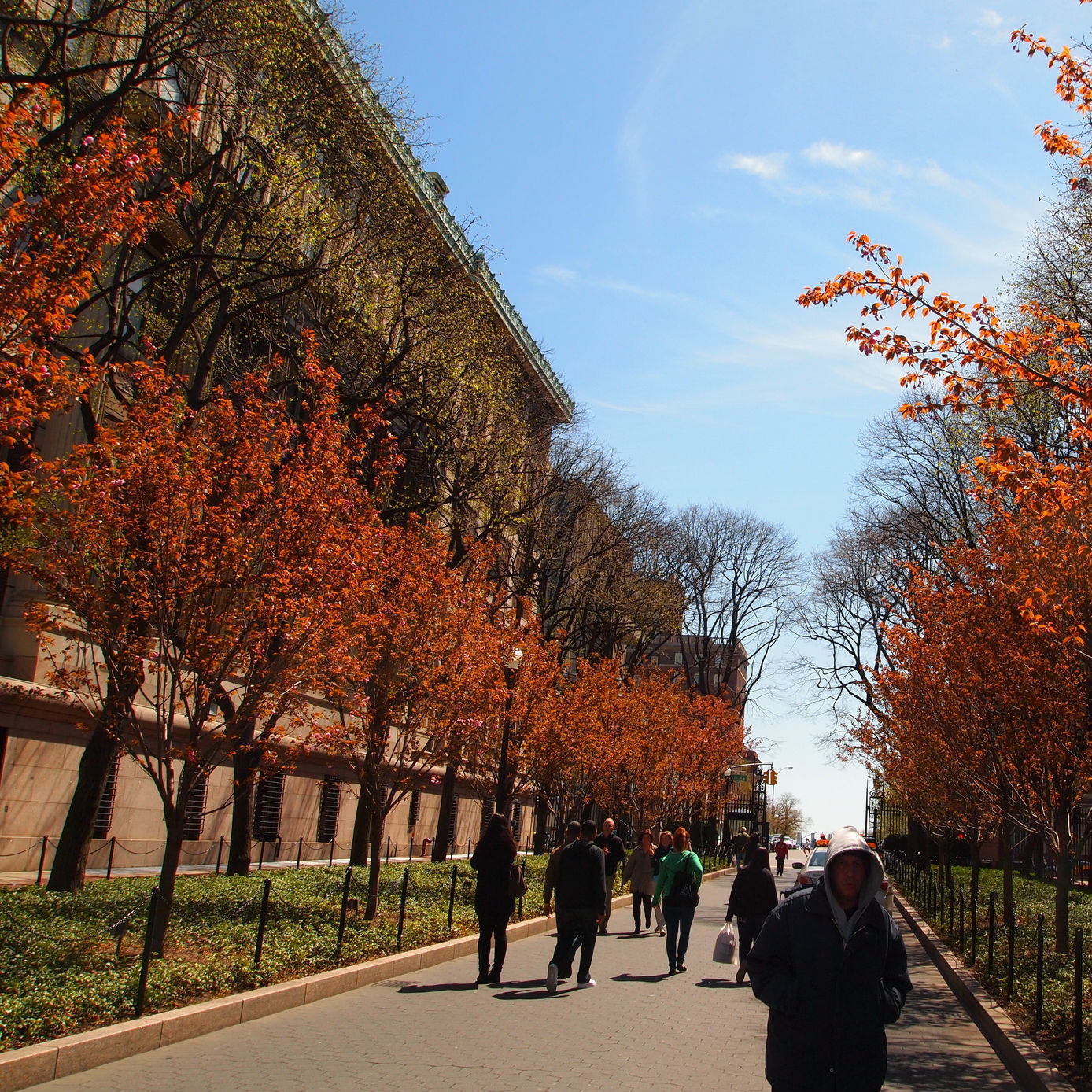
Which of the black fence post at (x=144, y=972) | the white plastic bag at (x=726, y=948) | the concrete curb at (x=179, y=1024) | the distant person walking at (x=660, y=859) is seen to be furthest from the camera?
the distant person walking at (x=660, y=859)

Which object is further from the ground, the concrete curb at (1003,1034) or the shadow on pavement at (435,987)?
the concrete curb at (1003,1034)

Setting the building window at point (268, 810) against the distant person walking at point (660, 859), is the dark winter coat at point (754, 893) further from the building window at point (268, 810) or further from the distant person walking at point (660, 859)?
the building window at point (268, 810)

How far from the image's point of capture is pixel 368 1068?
809 cm

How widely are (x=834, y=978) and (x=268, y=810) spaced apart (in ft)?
82.6

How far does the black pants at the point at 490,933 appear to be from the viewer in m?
12.3

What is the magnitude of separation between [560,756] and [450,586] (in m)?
10.9

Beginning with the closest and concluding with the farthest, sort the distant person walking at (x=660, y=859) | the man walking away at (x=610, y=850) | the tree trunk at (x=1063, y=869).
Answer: the tree trunk at (x=1063, y=869), the distant person walking at (x=660, y=859), the man walking away at (x=610, y=850)

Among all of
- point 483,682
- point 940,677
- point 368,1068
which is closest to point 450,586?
point 483,682

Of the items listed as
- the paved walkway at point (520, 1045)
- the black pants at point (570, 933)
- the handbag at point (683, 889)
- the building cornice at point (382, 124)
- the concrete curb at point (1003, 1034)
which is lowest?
the paved walkway at point (520, 1045)

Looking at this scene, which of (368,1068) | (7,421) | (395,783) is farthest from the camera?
(395,783)

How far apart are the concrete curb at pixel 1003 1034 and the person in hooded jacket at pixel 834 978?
14.7ft

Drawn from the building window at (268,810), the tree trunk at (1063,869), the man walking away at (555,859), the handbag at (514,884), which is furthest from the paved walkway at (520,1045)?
the building window at (268,810)

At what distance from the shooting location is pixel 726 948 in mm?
11469

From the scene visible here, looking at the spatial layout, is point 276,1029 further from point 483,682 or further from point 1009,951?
point 483,682
